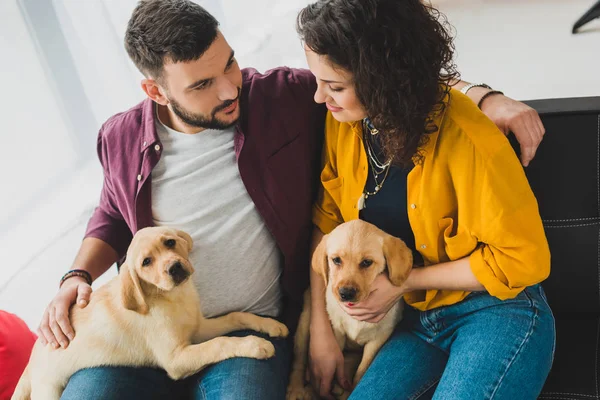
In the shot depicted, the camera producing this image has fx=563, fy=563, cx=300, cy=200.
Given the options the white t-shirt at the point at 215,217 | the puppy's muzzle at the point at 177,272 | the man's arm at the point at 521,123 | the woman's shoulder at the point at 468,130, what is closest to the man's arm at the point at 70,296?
the white t-shirt at the point at 215,217

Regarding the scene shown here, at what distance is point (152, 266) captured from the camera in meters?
1.40

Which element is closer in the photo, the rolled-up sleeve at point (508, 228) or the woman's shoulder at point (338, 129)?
the rolled-up sleeve at point (508, 228)

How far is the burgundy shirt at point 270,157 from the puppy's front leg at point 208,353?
0.27 meters

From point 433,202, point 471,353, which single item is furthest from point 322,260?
point 471,353

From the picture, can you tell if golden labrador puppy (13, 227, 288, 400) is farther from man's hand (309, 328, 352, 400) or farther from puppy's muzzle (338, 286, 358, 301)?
puppy's muzzle (338, 286, 358, 301)

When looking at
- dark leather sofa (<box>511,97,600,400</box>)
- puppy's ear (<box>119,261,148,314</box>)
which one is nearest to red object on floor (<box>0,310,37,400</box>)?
puppy's ear (<box>119,261,148,314</box>)

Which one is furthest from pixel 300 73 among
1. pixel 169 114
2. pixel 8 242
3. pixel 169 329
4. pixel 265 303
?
pixel 8 242

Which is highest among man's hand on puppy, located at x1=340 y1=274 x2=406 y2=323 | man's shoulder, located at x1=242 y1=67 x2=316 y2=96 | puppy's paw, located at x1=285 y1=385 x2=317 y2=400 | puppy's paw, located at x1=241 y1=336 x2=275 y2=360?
man's shoulder, located at x1=242 y1=67 x2=316 y2=96

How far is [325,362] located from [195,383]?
361mm

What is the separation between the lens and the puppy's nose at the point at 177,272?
1.36 meters

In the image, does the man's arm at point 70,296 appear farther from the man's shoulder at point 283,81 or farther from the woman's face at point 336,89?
the woman's face at point 336,89

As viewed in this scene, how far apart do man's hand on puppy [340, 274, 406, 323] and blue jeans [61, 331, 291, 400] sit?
10.4 inches

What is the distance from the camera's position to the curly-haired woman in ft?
4.20

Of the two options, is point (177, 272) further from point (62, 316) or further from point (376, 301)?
point (376, 301)
